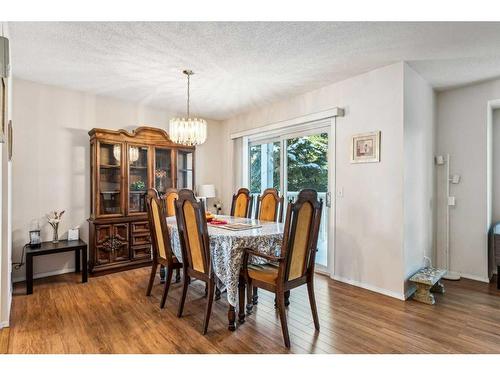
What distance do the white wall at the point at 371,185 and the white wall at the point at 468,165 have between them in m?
1.29

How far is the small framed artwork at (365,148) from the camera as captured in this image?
10.1ft

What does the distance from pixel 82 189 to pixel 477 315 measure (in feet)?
15.4

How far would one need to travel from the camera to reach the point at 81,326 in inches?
90.2

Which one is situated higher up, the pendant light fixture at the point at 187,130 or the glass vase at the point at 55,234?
the pendant light fixture at the point at 187,130

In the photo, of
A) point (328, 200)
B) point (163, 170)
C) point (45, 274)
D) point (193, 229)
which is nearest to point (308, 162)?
point (328, 200)

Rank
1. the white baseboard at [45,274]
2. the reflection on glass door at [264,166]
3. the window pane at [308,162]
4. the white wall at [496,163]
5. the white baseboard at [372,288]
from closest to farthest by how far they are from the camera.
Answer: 1. the white baseboard at [372,288]
2. the white baseboard at [45,274]
3. the white wall at [496,163]
4. the window pane at [308,162]
5. the reflection on glass door at [264,166]

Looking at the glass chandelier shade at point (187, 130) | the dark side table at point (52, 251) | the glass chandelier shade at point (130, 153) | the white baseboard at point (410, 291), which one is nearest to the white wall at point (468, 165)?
the white baseboard at point (410, 291)

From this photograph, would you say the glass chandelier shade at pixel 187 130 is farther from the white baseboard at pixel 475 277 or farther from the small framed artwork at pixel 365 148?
the white baseboard at pixel 475 277

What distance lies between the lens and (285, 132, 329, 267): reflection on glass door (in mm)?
3822

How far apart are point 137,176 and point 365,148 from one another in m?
3.09

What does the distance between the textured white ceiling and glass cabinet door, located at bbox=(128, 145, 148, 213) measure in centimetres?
84
